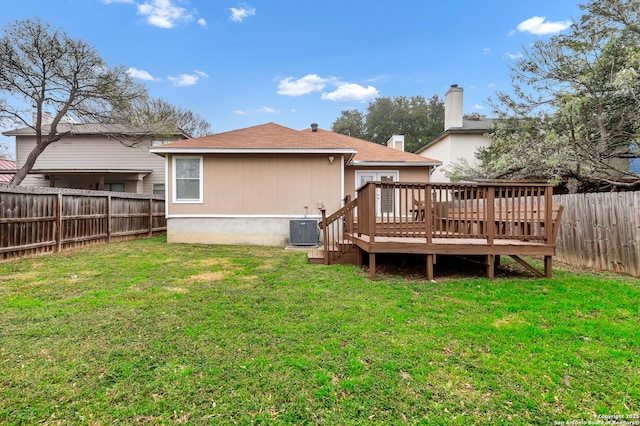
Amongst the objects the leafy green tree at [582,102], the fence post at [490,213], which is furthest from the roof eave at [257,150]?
the leafy green tree at [582,102]

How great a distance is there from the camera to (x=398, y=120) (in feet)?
116

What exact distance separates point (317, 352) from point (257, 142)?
26.0 ft

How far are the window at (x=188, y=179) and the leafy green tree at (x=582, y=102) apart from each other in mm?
10040

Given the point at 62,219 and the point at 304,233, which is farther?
the point at 304,233

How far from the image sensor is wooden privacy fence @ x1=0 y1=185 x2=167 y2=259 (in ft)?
20.9

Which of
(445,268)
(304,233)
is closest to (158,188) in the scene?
(304,233)

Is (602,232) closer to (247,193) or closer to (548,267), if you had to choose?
(548,267)

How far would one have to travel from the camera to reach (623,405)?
6.61 feet

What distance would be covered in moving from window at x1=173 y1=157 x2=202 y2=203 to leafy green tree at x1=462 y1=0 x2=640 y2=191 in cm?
1004

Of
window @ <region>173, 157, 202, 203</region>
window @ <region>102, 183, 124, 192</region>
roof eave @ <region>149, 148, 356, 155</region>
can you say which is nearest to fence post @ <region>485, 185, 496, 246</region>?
roof eave @ <region>149, 148, 356, 155</region>

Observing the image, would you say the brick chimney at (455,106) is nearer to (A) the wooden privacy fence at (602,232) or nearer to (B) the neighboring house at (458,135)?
(B) the neighboring house at (458,135)

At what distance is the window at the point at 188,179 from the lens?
30.7 ft

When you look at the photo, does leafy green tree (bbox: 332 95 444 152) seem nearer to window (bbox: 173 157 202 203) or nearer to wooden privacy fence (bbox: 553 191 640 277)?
wooden privacy fence (bbox: 553 191 640 277)


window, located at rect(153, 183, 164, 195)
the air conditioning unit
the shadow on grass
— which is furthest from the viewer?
window, located at rect(153, 183, 164, 195)
